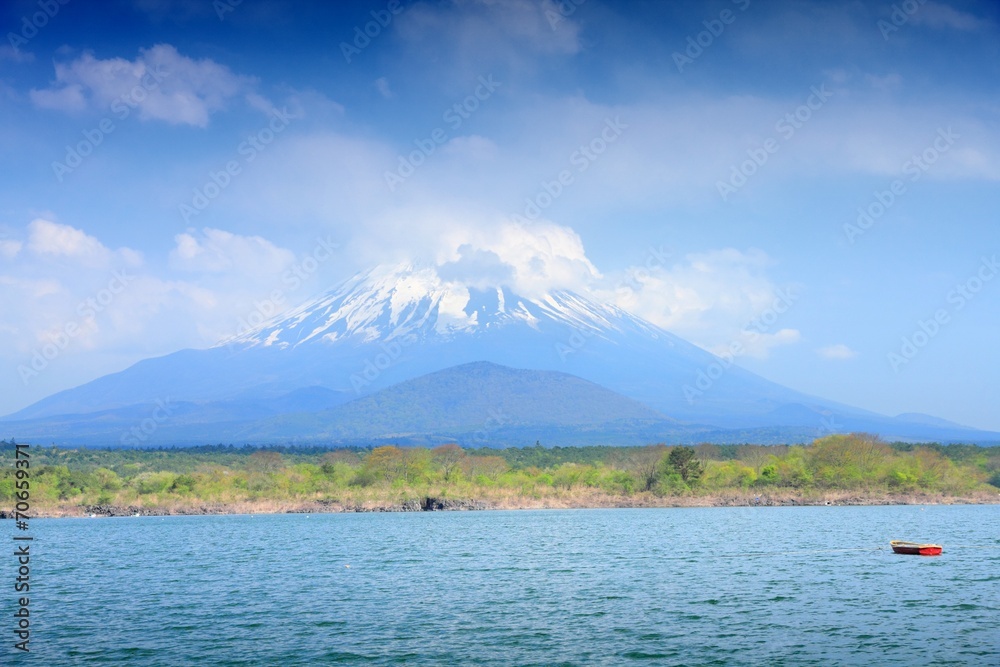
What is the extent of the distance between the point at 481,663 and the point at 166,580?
19348mm

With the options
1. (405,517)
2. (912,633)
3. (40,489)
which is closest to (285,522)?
(405,517)

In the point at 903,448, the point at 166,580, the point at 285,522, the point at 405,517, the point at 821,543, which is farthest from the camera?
the point at 903,448

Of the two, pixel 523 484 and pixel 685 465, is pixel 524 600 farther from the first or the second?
pixel 523 484

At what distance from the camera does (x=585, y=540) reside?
162 ft

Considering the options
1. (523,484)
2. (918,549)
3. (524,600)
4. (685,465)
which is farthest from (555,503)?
(524,600)

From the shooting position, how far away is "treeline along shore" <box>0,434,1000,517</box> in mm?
87000

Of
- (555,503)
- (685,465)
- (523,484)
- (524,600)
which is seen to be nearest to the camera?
(524,600)

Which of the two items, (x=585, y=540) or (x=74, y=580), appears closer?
(x=74, y=580)

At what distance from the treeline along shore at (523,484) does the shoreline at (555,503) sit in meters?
0.11

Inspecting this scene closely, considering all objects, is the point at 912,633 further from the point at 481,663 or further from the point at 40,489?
the point at 40,489

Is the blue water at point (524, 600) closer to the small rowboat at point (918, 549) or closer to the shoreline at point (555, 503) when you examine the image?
the small rowboat at point (918, 549)

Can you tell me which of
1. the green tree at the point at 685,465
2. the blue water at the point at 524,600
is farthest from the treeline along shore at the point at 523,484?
the blue water at the point at 524,600

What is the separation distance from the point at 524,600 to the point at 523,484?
243 ft

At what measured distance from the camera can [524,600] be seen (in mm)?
28250
